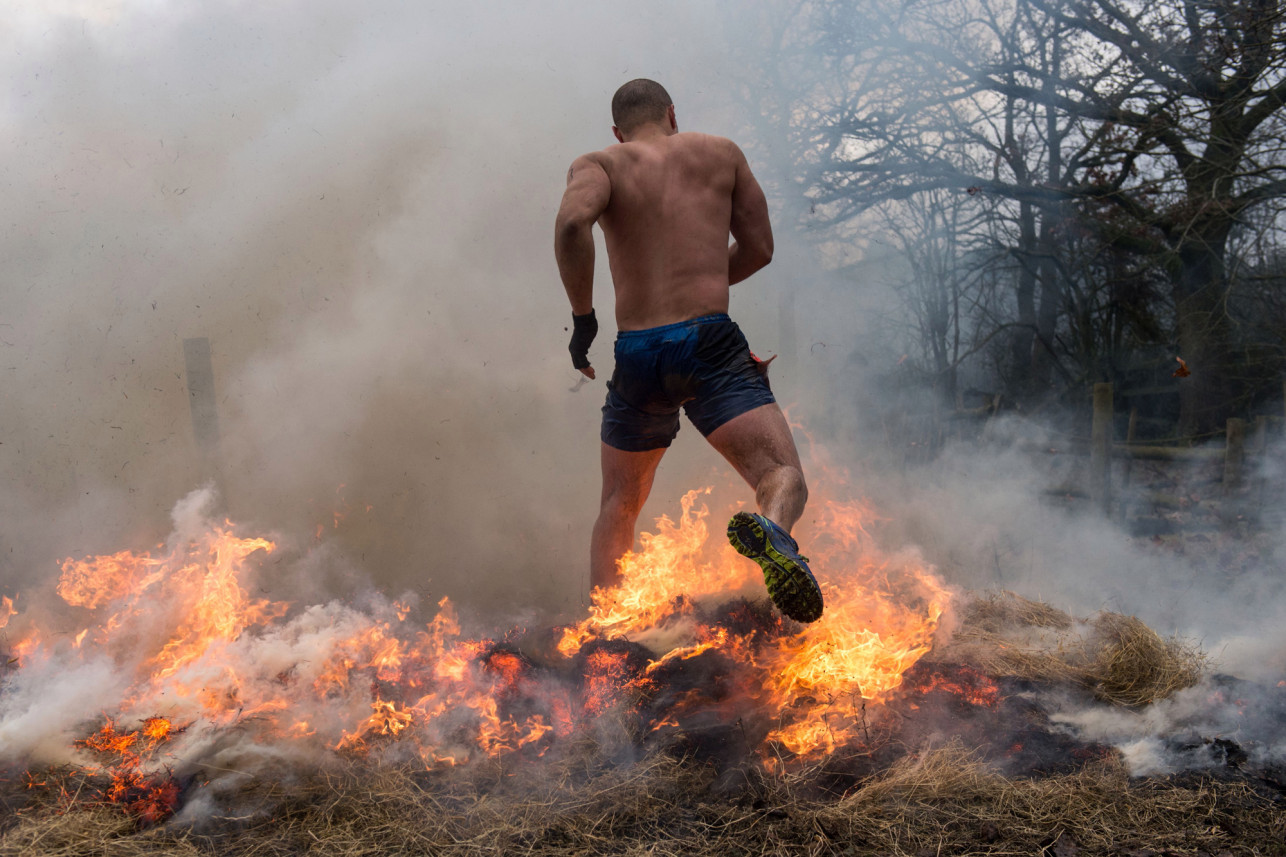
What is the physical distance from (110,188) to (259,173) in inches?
27.8

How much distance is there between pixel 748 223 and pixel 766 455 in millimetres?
914

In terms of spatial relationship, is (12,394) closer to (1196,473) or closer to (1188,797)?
(1188,797)

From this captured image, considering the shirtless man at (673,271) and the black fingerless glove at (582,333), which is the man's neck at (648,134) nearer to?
the shirtless man at (673,271)

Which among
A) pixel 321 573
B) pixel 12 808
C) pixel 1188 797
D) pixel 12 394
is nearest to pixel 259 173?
pixel 12 394

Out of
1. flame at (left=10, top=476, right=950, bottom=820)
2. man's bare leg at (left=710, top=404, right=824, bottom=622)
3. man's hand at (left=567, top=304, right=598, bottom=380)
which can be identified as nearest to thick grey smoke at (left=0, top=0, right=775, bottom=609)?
flame at (left=10, top=476, right=950, bottom=820)

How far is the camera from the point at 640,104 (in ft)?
9.16

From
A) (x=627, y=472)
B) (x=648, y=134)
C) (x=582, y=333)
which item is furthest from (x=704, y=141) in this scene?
(x=627, y=472)

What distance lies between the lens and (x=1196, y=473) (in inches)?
196

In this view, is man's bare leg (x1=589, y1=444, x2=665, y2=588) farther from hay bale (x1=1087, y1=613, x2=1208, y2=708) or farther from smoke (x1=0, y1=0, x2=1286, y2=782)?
hay bale (x1=1087, y1=613, x2=1208, y2=708)

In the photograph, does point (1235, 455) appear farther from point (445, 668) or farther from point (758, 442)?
point (445, 668)

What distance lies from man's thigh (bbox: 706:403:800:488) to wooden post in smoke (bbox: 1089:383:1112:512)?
3566 mm

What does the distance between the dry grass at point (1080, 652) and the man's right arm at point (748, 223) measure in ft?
5.61

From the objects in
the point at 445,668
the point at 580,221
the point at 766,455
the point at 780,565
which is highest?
the point at 580,221

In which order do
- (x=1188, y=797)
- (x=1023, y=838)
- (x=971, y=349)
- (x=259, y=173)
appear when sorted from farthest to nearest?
1. (x=971, y=349)
2. (x=259, y=173)
3. (x=1188, y=797)
4. (x=1023, y=838)
